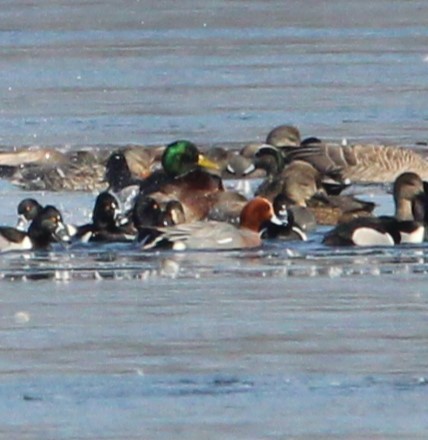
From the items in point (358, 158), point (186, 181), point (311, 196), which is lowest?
point (311, 196)

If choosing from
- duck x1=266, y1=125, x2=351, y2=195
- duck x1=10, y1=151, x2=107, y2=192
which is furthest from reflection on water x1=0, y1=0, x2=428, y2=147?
duck x1=10, y1=151, x2=107, y2=192

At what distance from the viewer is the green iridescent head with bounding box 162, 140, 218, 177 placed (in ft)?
54.1

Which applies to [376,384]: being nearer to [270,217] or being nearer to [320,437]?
[320,437]

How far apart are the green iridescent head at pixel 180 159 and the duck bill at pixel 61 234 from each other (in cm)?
278

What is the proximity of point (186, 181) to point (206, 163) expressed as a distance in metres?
0.76

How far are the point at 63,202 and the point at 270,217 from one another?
3.20 m

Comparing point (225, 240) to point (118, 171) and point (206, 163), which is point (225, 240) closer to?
point (206, 163)

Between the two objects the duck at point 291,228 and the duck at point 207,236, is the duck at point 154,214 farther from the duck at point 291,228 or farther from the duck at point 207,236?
the duck at point 291,228

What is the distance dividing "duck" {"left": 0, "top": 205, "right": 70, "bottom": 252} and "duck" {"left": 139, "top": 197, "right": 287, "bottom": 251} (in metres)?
0.50

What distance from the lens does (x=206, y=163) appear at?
55.2 ft

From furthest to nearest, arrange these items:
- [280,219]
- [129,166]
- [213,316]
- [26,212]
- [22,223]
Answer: [129,166]
[280,219]
[26,212]
[22,223]
[213,316]

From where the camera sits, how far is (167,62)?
25.7 m

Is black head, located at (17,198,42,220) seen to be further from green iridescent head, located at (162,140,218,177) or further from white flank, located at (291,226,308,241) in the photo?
green iridescent head, located at (162,140,218,177)

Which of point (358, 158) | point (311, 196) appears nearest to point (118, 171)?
point (358, 158)
